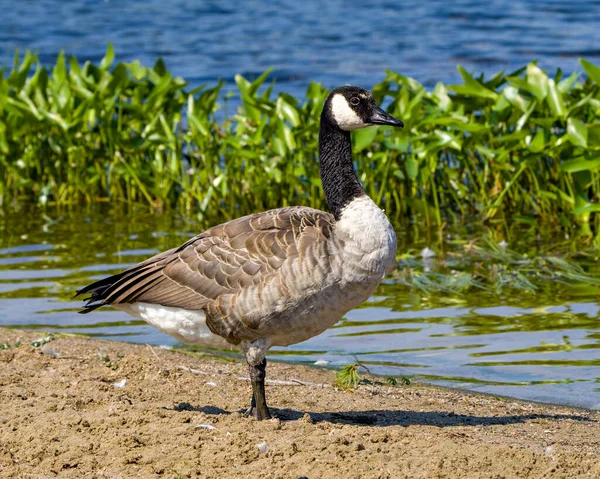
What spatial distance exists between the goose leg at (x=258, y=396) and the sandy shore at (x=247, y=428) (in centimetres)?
13

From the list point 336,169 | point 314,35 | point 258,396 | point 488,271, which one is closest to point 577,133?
point 488,271

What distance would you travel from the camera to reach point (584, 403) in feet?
22.2

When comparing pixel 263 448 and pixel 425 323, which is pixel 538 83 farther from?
pixel 263 448

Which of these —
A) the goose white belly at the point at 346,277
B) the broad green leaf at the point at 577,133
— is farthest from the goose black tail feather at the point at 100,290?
the broad green leaf at the point at 577,133

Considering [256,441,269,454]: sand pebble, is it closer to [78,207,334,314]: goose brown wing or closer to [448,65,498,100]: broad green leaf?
[78,207,334,314]: goose brown wing

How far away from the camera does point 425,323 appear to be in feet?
28.0

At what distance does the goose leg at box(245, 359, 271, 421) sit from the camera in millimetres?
5934

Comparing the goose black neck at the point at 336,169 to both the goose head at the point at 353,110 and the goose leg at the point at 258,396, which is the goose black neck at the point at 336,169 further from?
the goose leg at the point at 258,396

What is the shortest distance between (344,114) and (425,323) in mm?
2703

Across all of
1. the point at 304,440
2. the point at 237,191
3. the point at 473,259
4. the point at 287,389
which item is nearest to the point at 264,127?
the point at 237,191

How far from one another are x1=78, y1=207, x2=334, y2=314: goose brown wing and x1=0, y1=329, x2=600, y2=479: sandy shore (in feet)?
2.24

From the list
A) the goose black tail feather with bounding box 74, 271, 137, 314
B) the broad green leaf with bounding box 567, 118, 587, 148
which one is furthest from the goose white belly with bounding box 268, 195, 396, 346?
the broad green leaf with bounding box 567, 118, 587, 148

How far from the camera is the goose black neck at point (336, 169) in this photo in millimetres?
6285

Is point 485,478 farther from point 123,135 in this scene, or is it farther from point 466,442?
point 123,135
